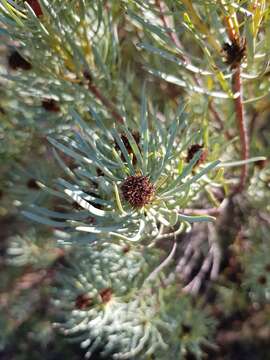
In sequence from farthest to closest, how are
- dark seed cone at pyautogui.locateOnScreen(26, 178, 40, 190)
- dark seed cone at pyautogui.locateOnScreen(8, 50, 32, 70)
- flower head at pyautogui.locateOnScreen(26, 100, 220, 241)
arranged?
dark seed cone at pyautogui.locateOnScreen(26, 178, 40, 190), dark seed cone at pyautogui.locateOnScreen(8, 50, 32, 70), flower head at pyautogui.locateOnScreen(26, 100, 220, 241)

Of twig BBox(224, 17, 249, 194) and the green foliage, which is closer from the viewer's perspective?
twig BBox(224, 17, 249, 194)

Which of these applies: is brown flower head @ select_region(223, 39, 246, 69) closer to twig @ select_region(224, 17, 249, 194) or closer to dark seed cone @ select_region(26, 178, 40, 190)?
twig @ select_region(224, 17, 249, 194)

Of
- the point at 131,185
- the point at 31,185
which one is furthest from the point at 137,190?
the point at 31,185

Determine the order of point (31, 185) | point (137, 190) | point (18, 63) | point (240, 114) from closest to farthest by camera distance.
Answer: point (137, 190)
point (240, 114)
point (18, 63)
point (31, 185)

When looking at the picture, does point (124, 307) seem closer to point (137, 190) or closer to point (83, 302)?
point (83, 302)

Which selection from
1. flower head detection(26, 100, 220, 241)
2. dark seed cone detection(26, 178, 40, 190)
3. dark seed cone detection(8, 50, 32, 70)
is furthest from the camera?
dark seed cone detection(26, 178, 40, 190)

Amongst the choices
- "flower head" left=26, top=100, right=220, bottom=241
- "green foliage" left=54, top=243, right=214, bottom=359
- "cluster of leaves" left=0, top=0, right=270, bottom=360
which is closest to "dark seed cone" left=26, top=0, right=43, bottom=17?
"cluster of leaves" left=0, top=0, right=270, bottom=360

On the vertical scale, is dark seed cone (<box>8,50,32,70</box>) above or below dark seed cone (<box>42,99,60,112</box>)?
above
